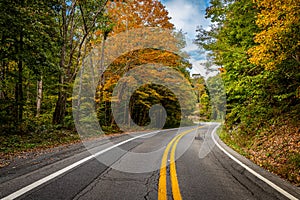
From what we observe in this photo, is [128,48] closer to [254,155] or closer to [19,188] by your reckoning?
[254,155]

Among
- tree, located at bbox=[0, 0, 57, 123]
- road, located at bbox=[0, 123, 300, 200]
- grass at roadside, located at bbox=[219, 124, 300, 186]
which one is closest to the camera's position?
road, located at bbox=[0, 123, 300, 200]

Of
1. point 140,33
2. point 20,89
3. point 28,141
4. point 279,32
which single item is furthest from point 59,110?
point 279,32

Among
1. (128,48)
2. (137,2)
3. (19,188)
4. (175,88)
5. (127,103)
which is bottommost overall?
(19,188)

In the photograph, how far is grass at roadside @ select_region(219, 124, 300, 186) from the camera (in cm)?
491

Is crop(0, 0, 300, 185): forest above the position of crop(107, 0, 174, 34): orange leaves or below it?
below

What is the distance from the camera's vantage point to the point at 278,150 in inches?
254

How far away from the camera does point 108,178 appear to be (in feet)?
13.3

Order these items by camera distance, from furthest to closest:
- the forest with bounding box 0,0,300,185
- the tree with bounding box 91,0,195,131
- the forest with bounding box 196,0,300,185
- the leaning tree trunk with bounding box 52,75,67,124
Answer: the tree with bounding box 91,0,195,131 < the leaning tree trunk with bounding box 52,75,67,124 < the forest with bounding box 0,0,300,185 < the forest with bounding box 196,0,300,185

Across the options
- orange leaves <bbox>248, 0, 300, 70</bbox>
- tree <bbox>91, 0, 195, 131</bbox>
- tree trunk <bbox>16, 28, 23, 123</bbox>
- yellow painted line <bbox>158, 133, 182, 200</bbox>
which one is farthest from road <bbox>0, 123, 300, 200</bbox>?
tree <bbox>91, 0, 195, 131</bbox>

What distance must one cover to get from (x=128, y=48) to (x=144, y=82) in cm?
384

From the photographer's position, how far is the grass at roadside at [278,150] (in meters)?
4.91

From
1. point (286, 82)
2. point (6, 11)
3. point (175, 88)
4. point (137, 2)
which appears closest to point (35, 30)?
point (6, 11)

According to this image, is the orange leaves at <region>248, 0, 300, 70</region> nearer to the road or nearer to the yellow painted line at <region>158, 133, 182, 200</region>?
the road

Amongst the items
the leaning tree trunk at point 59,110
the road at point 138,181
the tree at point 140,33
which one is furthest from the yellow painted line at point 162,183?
the tree at point 140,33
